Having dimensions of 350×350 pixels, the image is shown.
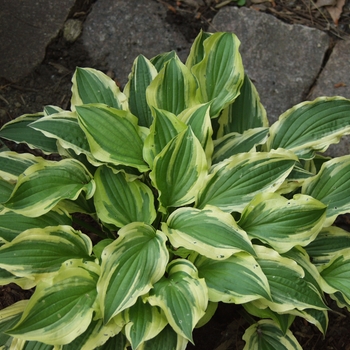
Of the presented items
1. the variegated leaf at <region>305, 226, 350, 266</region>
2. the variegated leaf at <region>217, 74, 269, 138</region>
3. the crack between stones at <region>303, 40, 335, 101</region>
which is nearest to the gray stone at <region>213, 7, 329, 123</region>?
the crack between stones at <region>303, 40, 335, 101</region>

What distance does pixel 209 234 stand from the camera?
1240mm

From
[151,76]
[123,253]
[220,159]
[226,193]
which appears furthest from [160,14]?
[123,253]

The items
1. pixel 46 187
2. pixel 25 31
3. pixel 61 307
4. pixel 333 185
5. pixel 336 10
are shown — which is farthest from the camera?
pixel 336 10

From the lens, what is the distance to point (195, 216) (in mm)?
1294

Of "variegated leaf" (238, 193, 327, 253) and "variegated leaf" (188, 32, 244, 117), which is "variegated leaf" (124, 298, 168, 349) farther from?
"variegated leaf" (188, 32, 244, 117)

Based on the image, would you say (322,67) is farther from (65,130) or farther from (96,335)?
(96,335)

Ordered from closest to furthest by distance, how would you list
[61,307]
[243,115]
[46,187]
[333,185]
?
[61,307] → [46,187] → [333,185] → [243,115]

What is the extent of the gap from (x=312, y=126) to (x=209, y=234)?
0.52 m

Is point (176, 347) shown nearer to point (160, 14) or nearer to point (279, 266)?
point (279, 266)

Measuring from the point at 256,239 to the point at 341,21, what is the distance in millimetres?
1330

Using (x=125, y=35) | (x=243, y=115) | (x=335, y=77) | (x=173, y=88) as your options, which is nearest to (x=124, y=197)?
(x=173, y=88)

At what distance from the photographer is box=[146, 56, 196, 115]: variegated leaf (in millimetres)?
1420

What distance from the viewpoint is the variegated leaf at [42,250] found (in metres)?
1.24

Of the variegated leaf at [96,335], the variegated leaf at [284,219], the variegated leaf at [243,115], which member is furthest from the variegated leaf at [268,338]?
the variegated leaf at [243,115]
